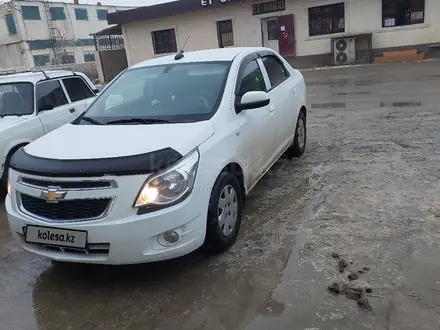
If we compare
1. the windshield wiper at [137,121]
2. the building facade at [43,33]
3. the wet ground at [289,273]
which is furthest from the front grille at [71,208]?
the building facade at [43,33]

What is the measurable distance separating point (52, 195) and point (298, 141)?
387 cm

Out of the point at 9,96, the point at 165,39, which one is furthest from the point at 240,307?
the point at 165,39

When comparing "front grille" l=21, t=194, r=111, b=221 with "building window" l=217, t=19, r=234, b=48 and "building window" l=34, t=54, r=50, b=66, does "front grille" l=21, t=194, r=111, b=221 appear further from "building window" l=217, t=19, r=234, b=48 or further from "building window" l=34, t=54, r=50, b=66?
"building window" l=34, t=54, r=50, b=66

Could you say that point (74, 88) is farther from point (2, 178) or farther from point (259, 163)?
point (259, 163)

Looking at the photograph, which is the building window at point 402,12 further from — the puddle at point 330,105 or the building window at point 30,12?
the building window at point 30,12

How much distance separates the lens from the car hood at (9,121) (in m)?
5.57

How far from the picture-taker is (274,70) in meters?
5.48

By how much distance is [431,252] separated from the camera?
3352 millimetres

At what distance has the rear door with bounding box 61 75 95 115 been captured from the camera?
698cm

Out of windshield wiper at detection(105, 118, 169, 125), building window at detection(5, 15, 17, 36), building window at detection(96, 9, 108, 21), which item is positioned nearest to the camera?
windshield wiper at detection(105, 118, 169, 125)

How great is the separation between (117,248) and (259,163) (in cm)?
196

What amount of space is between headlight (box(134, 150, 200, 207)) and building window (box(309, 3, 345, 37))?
790 inches

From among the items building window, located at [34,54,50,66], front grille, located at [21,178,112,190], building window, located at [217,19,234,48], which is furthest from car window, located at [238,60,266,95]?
building window, located at [34,54,50,66]

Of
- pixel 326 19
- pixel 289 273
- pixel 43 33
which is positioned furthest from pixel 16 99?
pixel 43 33
